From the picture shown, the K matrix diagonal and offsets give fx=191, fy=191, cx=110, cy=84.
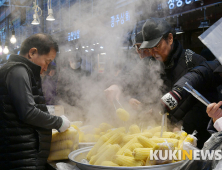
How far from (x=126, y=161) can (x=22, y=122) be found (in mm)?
892

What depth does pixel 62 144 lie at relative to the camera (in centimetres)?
162

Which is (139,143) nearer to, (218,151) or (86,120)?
(218,151)

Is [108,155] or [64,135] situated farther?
[64,135]

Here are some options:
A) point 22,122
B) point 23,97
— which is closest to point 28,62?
point 23,97

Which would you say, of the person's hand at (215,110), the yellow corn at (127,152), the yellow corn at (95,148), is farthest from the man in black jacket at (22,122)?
the person's hand at (215,110)

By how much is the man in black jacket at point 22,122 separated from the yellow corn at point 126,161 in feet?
2.15

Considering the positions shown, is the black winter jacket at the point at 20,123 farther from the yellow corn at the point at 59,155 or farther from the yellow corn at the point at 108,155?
the yellow corn at the point at 108,155

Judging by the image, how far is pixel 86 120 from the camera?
2713 mm

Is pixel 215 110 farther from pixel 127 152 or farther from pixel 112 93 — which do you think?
pixel 112 93

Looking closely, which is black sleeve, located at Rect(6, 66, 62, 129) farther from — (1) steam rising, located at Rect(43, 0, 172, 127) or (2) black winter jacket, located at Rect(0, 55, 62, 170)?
(1) steam rising, located at Rect(43, 0, 172, 127)

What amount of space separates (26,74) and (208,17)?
190 inches

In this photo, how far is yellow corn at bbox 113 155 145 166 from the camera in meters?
1.08

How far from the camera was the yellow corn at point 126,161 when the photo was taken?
3.55ft

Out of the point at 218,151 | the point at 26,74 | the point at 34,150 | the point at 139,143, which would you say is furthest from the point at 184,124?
the point at 26,74
